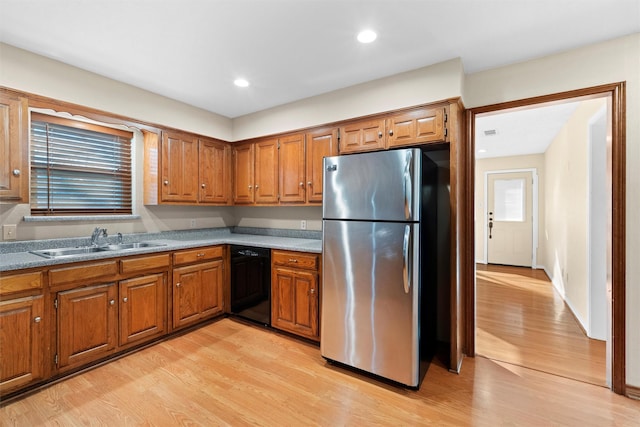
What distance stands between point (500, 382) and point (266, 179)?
9.79ft

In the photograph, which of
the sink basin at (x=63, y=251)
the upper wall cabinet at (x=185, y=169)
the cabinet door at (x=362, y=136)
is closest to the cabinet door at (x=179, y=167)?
the upper wall cabinet at (x=185, y=169)

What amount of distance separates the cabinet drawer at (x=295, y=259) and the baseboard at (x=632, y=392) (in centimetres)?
240

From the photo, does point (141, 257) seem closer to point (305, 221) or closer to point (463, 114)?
point (305, 221)

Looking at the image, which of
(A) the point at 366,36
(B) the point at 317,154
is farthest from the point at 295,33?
(B) the point at 317,154

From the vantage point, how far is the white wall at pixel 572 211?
324 cm

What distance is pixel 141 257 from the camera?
8.55ft

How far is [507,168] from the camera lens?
259 inches

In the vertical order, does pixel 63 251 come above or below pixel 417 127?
below

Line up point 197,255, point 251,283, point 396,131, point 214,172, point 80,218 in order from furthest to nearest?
point 214,172, point 251,283, point 197,255, point 80,218, point 396,131

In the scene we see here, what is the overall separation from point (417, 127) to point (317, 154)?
1.08 metres

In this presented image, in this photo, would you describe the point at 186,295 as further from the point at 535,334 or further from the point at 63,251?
the point at 535,334

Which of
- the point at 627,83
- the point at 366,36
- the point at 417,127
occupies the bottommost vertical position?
the point at 417,127

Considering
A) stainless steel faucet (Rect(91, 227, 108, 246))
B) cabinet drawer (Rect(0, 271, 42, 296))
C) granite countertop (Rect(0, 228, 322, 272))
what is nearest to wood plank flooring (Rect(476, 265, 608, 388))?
granite countertop (Rect(0, 228, 322, 272))

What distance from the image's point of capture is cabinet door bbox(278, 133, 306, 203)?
3.27 m
